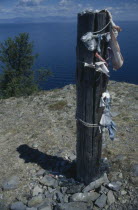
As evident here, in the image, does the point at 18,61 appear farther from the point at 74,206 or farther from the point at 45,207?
the point at 74,206

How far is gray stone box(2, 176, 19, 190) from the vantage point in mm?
5859

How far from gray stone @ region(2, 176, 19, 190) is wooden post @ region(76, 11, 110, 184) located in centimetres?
156

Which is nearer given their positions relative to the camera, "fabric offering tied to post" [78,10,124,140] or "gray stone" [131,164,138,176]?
"fabric offering tied to post" [78,10,124,140]

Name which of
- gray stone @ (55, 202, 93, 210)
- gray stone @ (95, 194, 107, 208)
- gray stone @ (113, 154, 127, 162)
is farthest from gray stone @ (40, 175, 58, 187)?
gray stone @ (113, 154, 127, 162)

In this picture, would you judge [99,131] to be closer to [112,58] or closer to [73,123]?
[112,58]

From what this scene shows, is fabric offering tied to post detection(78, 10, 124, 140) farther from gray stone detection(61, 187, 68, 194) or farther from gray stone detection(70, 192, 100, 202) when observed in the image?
gray stone detection(61, 187, 68, 194)

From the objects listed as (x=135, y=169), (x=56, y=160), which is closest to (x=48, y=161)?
(x=56, y=160)

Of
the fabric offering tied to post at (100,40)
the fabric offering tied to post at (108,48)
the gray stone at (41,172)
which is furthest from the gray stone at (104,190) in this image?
the fabric offering tied to post at (100,40)

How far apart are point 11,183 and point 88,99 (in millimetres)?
2915

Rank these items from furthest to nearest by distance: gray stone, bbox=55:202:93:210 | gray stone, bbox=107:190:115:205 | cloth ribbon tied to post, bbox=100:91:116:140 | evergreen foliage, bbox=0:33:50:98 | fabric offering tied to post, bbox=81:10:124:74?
evergreen foliage, bbox=0:33:50:98 → gray stone, bbox=107:190:115:205 → gray stone, bbox=55:202:93:210 → cloth ribbon tied to post, bbox=100:91:116:140 → fabric offering tied to post, bbox=81:10:124:74

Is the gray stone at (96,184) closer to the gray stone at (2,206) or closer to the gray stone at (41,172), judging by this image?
the gray stone at (41,172)

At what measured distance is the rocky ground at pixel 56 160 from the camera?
517 centimetres

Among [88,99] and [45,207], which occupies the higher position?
[88,99]

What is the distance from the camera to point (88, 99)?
15.5 ft
